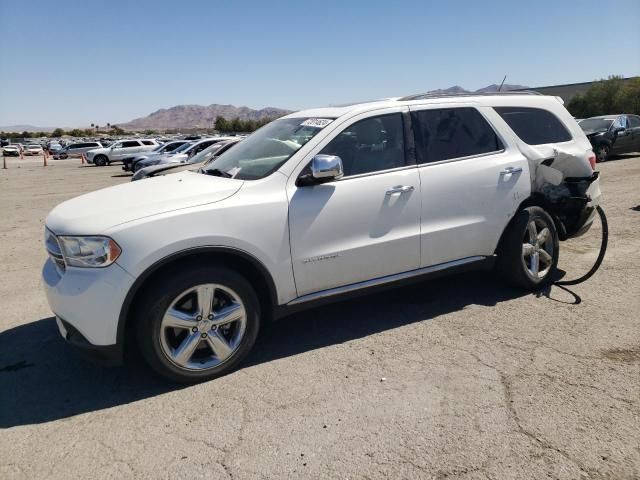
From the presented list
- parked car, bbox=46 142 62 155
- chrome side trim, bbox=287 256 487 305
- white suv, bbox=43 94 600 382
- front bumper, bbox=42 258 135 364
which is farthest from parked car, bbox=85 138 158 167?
front bumper, bbox=42 258 135 364

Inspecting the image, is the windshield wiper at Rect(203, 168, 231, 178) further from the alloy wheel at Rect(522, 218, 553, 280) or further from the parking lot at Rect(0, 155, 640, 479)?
the alloy wheel at Rect(522, 218, 553, 280)

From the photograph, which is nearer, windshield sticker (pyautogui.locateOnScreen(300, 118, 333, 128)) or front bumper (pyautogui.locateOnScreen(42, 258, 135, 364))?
front bumper (pyautogui.locateOnScreen(42, 258, 135, 364))

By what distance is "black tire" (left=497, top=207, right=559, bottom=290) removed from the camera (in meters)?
4.43

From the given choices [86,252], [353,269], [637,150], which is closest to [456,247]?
[353,269]

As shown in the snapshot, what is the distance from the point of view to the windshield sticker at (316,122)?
3.83m

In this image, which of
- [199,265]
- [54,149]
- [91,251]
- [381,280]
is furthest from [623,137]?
[54,149]

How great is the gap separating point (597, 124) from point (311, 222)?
16.4m

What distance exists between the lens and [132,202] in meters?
3.34

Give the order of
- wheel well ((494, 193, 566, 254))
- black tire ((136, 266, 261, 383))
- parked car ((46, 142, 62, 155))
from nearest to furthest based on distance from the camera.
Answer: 1. black tire ((136, 266, 261, 383))
2. wheel well ((494, 193, 566, 254))
3. parked car ((46, 142, 62, 155))

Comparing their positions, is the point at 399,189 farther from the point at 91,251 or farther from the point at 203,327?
the point at 91,251

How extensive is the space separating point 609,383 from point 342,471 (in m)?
1.87

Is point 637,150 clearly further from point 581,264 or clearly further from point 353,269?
point 353,269

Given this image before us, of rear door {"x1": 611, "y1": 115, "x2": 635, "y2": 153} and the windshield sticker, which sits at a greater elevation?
the windshield sticker

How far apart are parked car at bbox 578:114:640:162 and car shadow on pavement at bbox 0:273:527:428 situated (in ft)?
44.1
